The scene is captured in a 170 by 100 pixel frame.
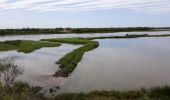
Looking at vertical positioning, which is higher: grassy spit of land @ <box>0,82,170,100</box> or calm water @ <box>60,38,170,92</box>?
grassy spit of land @ <box>0,82,170,100</box>

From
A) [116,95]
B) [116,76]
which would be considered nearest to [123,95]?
[116,95]

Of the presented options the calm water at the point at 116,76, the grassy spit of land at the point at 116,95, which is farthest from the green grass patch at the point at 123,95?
the calm water at the point at 116,76

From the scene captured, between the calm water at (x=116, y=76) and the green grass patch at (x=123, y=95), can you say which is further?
the calm water at (x=116, y=76)

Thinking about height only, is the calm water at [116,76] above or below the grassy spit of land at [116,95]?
below

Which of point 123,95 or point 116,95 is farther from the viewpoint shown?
point 116,95

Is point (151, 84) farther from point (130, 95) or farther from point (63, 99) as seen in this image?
point (63, 99)

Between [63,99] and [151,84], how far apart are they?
19.1ft

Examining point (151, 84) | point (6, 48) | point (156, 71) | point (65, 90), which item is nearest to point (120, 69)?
point (156, 71)

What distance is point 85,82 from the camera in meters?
17.5

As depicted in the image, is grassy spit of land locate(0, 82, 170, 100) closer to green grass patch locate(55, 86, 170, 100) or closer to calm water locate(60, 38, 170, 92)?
green grass patch locate(55, 86, 170, 100)

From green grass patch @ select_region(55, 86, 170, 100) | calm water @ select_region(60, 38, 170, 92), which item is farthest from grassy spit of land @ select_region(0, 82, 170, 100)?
calm water @ select_region(60, 38, 170, 92)

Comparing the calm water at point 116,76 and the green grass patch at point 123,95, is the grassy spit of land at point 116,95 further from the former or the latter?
the calm water at point 116,76

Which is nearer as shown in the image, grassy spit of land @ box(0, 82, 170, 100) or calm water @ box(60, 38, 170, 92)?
grassy spit of land @ box(0, 82, 170, 100)

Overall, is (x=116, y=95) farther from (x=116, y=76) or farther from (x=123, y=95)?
(x=116, y=76)
